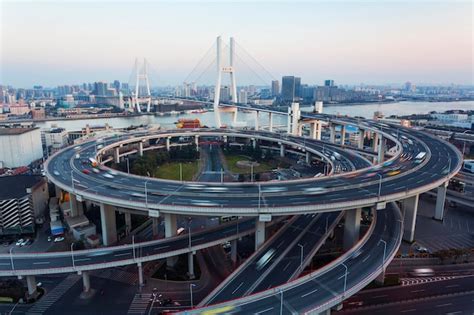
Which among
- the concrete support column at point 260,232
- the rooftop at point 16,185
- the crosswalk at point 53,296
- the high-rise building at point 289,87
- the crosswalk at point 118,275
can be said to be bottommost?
the crosswalk at point 53,296

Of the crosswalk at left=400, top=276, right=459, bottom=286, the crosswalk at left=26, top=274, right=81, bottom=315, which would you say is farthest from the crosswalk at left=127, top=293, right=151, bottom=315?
the crosswalk at left=400, top=276, right=459, bottom=286

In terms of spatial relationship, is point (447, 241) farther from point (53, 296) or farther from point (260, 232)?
point (53, 296)

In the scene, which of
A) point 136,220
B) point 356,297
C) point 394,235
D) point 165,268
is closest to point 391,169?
point 394,235

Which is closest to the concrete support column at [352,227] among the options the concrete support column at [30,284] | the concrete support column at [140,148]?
the concrete support column at [30,284]

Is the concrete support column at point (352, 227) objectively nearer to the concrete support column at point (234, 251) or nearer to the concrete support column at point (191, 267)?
the concrete support column at point (234, 251)

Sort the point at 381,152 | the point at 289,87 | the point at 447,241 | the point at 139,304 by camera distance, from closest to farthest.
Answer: the point at 139,304 < the point at 447,241 < the point at 381,152 < the point at 289,87

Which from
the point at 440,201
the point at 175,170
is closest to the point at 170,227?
the point at 175,170
